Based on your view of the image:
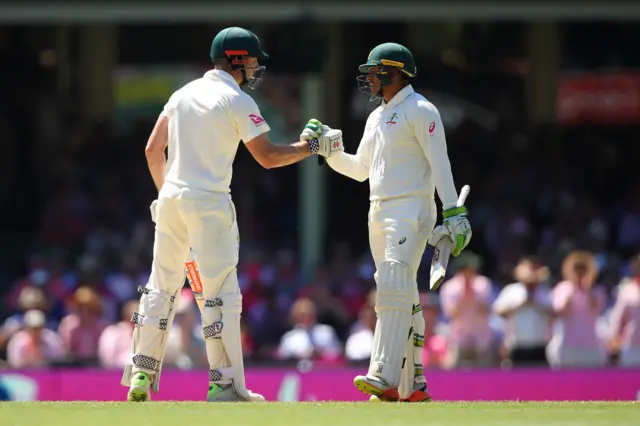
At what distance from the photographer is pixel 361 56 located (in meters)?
17.6

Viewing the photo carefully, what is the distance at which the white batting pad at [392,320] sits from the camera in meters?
8.24

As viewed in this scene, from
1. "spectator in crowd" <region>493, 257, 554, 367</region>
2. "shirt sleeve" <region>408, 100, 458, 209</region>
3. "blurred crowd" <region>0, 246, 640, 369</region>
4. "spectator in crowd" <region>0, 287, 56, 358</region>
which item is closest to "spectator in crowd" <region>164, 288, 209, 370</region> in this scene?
"blurred crowd" <region>0, 246, 640, 369</region>

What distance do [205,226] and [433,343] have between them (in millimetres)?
5256

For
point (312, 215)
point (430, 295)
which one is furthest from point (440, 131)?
point (312, 215)

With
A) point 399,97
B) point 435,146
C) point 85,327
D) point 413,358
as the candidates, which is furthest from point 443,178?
point 85,327

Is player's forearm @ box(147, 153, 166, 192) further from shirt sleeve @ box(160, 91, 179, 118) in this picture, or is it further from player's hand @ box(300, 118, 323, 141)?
player's hand @ box(300, 118, 323, 141)

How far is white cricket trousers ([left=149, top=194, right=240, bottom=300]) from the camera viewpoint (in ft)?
27.0

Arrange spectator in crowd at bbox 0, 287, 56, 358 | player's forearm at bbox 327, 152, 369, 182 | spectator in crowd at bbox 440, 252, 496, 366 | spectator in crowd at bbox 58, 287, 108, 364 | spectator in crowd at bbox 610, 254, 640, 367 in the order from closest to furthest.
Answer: player's forearm at bbox 327, 152, 369, 182 → spectator in crowd at bbox 440, 252, 496, 366 → spectator in crowd at bbox 610, 254, 640, 367 → spectator in crowd at bbox 58, 287, 108, 364 → spectator in crowd at bbox 0, 287, 56, 358

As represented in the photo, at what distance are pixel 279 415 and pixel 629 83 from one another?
1217 centimetres

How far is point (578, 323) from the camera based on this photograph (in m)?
12.9

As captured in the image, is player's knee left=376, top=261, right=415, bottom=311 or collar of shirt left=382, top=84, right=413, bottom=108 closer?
player's knee left=376, top=261, right=415, bottom=311

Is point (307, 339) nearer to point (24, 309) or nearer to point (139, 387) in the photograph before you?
point (24, 309)

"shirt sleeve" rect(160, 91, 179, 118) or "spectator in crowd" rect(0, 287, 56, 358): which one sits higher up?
"shirt sleeve" rect(160, 91, 179, 118)

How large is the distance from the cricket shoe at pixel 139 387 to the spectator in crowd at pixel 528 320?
522 centimetres
